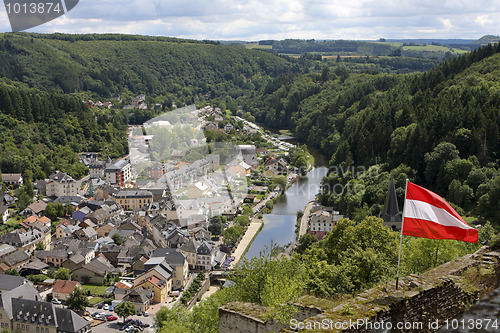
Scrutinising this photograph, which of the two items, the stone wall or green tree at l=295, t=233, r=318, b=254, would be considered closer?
the stone wall

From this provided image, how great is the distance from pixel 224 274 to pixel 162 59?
10774 centimetres

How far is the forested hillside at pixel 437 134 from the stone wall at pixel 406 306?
22393 millimetres

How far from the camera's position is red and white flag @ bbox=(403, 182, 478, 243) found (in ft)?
25.1

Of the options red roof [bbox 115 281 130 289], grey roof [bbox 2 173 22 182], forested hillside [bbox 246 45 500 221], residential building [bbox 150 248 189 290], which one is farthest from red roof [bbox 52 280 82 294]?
grey roof [bbox 2 173 22 182]

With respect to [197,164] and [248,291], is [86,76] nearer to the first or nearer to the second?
[197,164]

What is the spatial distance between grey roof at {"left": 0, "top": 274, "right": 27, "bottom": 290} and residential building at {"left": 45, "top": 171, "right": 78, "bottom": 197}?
19321mm

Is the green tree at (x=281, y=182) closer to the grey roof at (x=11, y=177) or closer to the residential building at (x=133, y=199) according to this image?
the residential building at (x=133, y=199)

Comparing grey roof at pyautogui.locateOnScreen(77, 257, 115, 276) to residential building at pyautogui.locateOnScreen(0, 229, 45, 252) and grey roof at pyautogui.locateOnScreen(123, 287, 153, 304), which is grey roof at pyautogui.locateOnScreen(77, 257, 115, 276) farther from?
residential building at pyautogui.locateOnScreen(0, 229, 45, 252)

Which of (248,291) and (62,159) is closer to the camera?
(248,291)

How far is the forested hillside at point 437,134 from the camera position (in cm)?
3372

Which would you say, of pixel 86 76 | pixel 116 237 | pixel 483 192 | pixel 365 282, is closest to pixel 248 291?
pixel 365 282

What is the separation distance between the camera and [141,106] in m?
97.1

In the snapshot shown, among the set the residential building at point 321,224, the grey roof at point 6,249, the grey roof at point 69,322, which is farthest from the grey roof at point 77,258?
the residential building at point 321,224

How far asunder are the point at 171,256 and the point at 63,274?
620 centimetres
